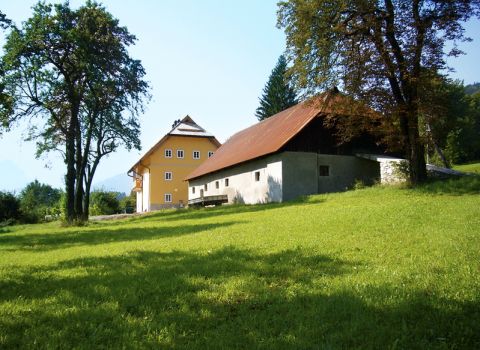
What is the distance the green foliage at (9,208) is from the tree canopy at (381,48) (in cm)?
3762

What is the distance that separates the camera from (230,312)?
16.1 feet

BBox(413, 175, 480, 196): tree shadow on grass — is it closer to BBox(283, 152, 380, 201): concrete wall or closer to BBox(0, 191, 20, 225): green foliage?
BBox(283, 152, 380, 201): concrete wall

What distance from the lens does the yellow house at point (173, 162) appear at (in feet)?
167

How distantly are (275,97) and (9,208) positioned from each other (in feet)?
127

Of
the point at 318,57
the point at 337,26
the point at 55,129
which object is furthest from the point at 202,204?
the point at 337,26

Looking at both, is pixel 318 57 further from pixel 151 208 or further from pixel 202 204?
pixel 151 208

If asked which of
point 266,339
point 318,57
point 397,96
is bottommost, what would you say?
point 266,339

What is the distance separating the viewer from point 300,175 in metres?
25.1

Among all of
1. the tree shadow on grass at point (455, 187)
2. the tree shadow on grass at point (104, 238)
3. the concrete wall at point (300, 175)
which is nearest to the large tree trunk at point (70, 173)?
the tree shadow on grass at point (104, 238)

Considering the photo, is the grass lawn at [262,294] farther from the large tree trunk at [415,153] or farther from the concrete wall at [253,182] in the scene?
the concrete wall at [253,182]

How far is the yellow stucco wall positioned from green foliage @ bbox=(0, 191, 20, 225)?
14.8 metres

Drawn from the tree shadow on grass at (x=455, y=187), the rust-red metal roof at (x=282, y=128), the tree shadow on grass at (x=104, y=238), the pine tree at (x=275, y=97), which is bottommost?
the tree shadow on grass at (x=104, y=238)

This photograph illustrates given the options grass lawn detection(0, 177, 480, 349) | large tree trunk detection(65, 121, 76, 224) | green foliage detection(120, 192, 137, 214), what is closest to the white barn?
large tree trunk detection(65, 121, 76, 224)

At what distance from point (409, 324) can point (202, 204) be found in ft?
90.8
